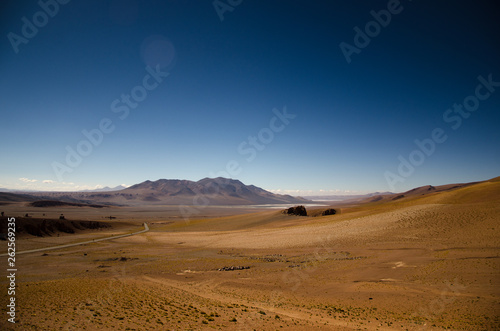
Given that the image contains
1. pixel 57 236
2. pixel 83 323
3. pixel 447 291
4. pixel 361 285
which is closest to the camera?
pixel 83 323

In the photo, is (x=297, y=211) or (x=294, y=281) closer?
(x=294, y=281)

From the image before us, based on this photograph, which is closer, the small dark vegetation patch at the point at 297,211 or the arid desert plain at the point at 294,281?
the arid desert plain at the point at 294,281

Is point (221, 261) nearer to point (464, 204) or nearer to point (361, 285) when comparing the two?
point (361, 285)

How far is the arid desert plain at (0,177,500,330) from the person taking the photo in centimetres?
1041

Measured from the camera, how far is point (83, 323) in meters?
9.61

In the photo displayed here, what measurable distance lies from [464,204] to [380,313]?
31180mm

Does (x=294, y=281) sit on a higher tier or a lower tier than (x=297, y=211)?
lower

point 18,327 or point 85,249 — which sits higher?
Result: point 18,327

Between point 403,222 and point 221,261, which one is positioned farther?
point 403,222

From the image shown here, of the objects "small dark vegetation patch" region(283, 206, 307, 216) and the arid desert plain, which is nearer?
the arid desert plain

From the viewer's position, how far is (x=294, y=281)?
1730 cm

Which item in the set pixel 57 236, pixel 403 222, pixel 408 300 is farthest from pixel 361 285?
pixel 57 236

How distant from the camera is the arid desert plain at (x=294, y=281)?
1041 cm

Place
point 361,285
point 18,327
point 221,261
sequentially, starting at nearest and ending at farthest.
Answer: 1. point 18,327
2. point 361,285
3. point 221,261
